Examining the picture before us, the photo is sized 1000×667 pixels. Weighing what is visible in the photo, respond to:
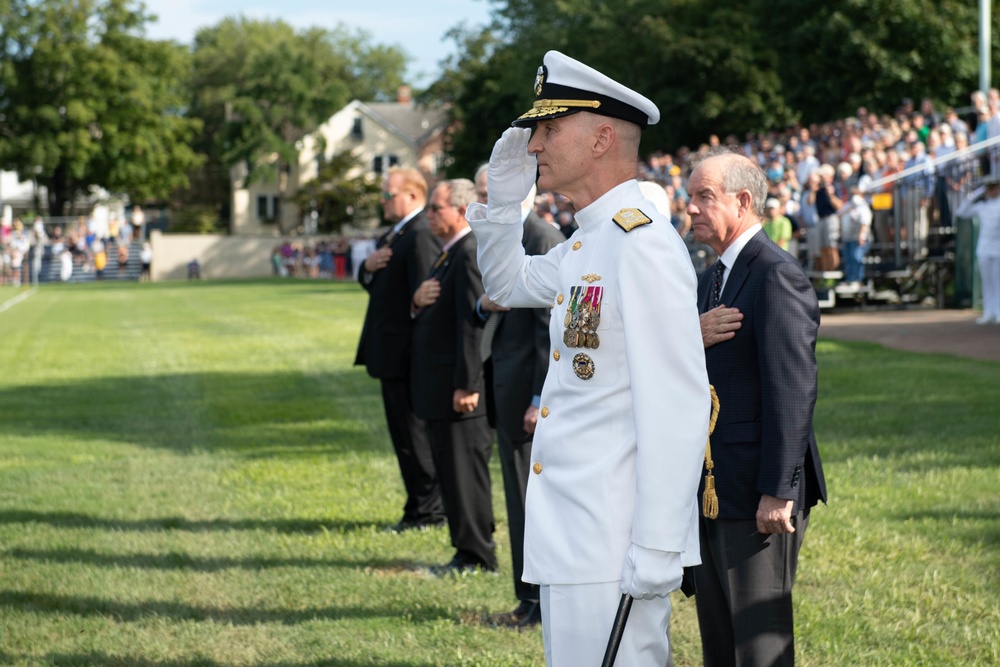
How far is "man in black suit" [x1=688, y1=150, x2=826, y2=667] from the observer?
3852 mm

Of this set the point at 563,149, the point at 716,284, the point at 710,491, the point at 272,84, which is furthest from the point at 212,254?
the point at 563,149

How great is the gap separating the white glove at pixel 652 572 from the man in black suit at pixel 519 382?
261cm

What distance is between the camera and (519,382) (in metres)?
5.84

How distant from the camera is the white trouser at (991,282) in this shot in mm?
18328

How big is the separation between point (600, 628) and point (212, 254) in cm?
7075

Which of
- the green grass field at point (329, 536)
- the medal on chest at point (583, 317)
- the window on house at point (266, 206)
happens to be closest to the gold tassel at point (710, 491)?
the medal on chest at point (583, 317)

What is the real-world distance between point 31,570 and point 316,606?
6.21 feet

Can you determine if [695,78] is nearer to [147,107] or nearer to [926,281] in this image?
[926,281]

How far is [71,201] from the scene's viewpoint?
81.6 metres

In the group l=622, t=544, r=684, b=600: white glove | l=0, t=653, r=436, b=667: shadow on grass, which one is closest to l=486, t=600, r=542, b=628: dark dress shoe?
l=0, t=653, r=436, b=667: shadow on grass

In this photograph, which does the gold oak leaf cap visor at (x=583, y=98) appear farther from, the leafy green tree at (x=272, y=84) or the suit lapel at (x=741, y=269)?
the leafy green tree at (x=272, y=84)

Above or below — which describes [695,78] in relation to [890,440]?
above

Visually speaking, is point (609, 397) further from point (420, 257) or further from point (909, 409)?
point (909, 409)

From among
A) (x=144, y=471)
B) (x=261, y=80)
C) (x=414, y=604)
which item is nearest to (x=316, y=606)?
(x=414, y=604)
